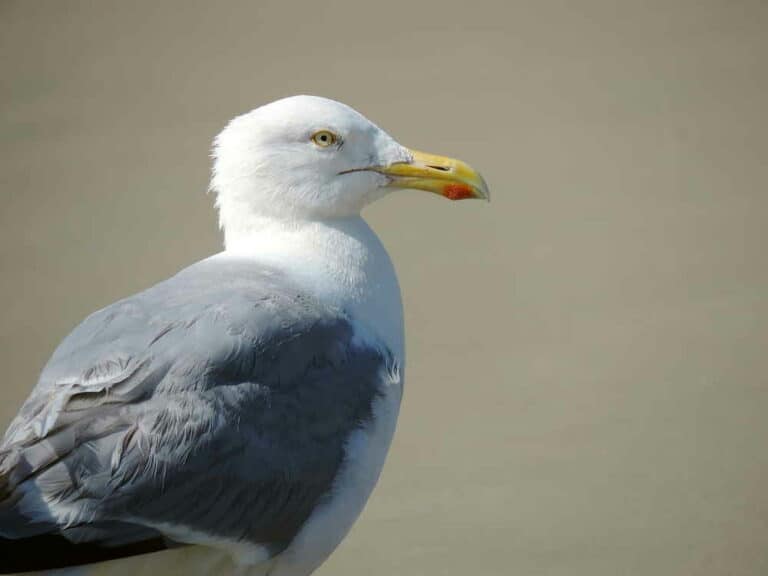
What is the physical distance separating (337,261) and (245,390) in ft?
0.93

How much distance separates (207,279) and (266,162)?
0.21m

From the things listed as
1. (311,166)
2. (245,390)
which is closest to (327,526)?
(245,390)

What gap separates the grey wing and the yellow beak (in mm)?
246

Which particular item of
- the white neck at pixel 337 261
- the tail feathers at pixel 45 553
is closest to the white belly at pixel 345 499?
the white neck at pixel 337 261

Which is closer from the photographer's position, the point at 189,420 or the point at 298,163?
the point at 189,420

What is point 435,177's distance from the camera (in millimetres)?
1930

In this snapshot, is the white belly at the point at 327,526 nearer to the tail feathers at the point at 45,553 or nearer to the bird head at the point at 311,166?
the tail feathers at the point at 45,553

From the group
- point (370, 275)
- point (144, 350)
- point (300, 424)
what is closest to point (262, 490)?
point (300, 424)

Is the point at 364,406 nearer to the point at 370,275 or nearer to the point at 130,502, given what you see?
the point at 370,275

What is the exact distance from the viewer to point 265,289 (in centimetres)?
174

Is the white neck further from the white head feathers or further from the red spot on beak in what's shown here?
the red spot on beak

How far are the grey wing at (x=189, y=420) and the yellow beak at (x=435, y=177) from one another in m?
0.25

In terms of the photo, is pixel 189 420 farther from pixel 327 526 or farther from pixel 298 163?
pixel 298 163

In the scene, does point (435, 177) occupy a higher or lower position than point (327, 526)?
higher
